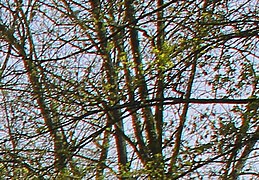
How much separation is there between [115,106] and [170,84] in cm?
40

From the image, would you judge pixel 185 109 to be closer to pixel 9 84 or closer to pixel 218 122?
pixel 218 122

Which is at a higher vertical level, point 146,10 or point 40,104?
point 146,10

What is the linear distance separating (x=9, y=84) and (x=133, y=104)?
179 centimetres

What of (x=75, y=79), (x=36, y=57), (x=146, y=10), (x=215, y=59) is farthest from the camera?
(x=36, y=57)

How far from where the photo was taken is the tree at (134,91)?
3553 millimetres

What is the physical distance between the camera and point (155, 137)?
191 inches

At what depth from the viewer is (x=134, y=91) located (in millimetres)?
3936

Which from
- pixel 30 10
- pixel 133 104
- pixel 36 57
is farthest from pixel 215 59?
pixel 30 10

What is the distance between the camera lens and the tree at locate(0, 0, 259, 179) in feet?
11.7

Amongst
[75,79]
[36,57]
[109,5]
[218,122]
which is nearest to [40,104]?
[75,79]

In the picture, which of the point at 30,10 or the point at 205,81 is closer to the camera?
the point at 205,81

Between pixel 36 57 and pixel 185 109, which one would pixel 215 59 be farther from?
pixel 36 57

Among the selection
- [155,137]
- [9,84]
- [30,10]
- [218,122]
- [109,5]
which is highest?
[30,10]

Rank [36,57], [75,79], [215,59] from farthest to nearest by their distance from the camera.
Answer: [36,57] < [75,79] < [215,59]
